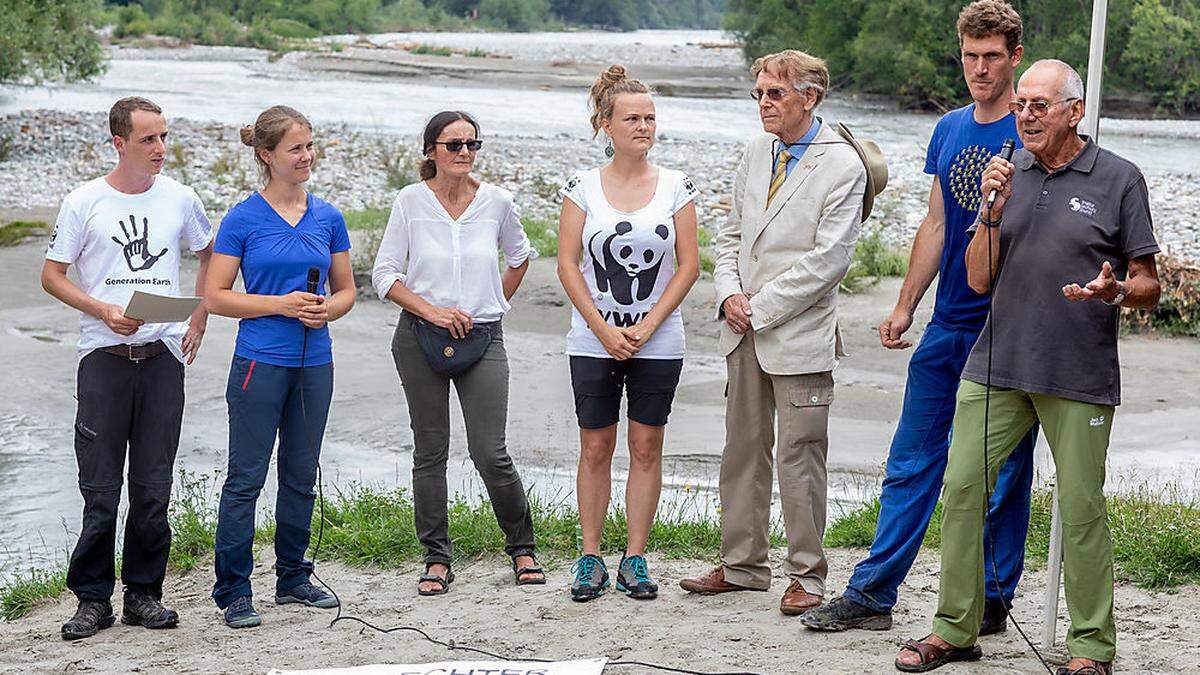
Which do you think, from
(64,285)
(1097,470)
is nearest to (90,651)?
(64,285)

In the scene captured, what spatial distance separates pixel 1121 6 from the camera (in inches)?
1731

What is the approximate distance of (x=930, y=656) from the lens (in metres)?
5.15

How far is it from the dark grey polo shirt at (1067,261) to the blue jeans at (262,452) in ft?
8.93

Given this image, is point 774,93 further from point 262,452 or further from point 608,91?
point 262,452

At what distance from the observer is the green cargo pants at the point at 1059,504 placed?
486 cm

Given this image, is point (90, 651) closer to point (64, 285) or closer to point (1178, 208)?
point (64, 285)

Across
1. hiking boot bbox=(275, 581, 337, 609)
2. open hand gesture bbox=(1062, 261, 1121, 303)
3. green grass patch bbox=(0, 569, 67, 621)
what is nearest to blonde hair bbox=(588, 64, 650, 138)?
open hand gesture bbox=(1062, 261, 1121, 303)

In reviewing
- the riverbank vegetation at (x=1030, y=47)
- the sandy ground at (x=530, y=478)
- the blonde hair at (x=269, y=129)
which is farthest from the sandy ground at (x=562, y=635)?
the riverbank vegetation at (x=1030, y=47)

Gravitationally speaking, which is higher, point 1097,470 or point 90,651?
point 1097,470

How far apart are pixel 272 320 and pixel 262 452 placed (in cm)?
54

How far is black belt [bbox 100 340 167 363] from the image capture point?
5.73 meters

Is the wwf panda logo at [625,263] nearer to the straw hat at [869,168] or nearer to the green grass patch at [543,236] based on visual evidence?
the straw hat at [869,168]

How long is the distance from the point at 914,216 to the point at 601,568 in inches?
629

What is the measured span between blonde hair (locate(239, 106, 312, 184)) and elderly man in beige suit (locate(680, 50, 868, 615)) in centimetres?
180
